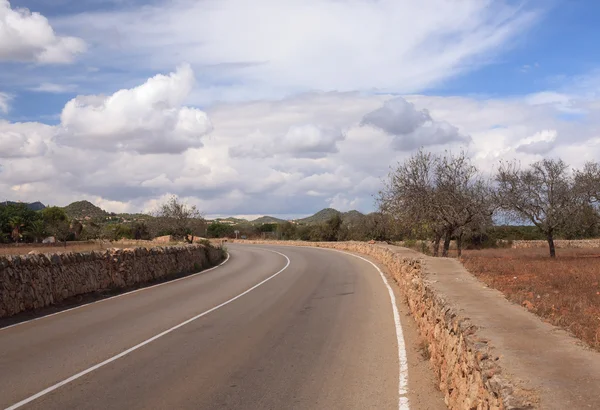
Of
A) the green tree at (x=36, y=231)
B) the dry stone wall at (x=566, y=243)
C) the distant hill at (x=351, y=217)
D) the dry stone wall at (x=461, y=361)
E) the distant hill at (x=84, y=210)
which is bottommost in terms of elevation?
the dry stone wall at (x=461, y=361)

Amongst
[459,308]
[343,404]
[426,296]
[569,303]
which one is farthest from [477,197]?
[343,404]

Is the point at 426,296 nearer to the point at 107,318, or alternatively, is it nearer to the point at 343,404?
the point at 343,404

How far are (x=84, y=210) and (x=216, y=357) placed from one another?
131 meters

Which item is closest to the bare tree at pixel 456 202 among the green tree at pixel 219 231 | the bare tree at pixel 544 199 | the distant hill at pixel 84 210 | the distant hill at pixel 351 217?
the bare tree at pixel 544 199

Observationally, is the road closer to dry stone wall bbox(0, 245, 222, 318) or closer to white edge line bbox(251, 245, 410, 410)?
white edge line bbox(251, 245, 410, 410)

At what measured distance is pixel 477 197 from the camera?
107 ft

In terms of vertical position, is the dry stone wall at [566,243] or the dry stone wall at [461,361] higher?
the dry stone wall at [566,243]

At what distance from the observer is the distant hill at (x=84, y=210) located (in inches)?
5027

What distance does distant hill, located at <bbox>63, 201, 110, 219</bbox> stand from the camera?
127688 mm

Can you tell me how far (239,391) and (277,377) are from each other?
0.87 metres

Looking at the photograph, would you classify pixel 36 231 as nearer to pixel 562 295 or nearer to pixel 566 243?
pixel 566 243

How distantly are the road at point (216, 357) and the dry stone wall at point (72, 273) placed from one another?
44.2 inches

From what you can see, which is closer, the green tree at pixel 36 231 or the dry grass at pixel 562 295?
the dry grass at pixel 562 295

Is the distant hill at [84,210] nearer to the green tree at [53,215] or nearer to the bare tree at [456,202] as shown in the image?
the green tree at [53,215]
